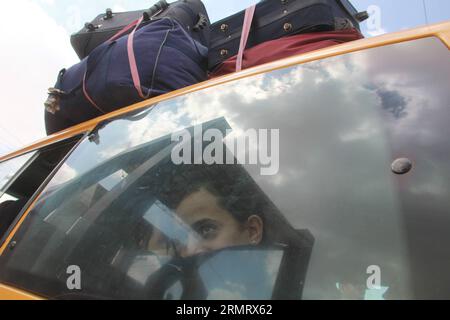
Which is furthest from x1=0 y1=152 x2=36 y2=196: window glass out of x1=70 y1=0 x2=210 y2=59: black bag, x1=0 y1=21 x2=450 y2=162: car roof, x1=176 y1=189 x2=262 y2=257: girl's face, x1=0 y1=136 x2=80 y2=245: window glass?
x1=176 y1=189 x2=262 y2=257: girl's face

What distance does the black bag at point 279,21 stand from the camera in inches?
57.5

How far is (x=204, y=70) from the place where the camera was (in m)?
1.81

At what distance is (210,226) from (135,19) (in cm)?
195

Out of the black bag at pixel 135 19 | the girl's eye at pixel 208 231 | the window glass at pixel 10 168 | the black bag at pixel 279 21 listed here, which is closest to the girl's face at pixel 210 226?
the girl's eye at pixel 208 231

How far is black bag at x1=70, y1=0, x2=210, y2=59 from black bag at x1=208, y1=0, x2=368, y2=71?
0.45 m

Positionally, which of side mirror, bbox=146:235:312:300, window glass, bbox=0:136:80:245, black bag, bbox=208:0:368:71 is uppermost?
black bag, bbox=208:0:368:71

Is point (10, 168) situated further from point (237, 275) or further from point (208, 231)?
point (237, 275)

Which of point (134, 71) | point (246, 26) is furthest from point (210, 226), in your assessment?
point (246, 26)

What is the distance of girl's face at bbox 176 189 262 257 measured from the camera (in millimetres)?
745

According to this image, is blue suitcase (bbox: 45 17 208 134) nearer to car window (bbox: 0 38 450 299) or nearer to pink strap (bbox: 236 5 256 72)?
pink strap (bbox: 236 5 256 72)

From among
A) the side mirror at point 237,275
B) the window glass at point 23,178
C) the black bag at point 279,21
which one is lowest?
the window glass at point 23,178

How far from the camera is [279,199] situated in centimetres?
75

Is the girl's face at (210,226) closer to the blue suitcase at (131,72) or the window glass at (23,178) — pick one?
the blue suitcase at (131,72)
